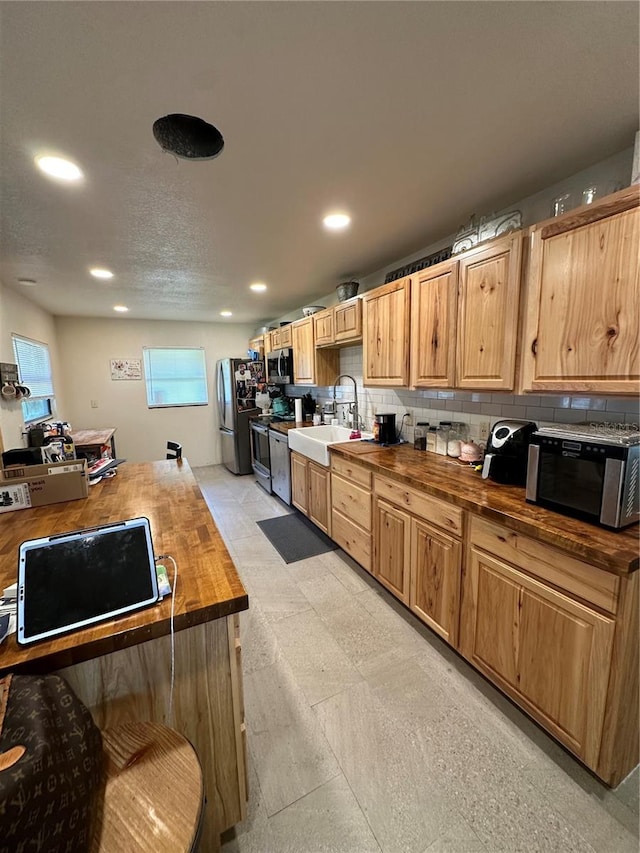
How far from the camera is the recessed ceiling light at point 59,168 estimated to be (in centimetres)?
139

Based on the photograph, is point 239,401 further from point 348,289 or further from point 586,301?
point 586,301

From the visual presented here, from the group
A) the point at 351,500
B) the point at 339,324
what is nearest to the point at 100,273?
the point at 339,324

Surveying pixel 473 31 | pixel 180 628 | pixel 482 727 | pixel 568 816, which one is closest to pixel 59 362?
pixel 180 628

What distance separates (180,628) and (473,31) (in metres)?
1.78

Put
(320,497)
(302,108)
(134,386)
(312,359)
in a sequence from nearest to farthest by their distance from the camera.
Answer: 1. (302,108)
2. (320,497)
3. (312,359)
4. (134,386)

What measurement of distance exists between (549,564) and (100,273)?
3.64 meters

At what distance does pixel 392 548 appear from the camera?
2115mm

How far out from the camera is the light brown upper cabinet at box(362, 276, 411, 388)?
7.53 feet

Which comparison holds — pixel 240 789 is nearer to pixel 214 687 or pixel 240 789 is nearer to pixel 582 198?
pixel 214 687

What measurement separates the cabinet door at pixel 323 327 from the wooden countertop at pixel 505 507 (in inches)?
51.8

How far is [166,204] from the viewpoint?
69.7 inches

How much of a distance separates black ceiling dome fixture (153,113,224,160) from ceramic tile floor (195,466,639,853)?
2.41 m

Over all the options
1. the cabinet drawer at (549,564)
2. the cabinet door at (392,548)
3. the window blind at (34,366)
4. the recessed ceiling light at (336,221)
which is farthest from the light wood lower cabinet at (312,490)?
the window blind at (34,366)

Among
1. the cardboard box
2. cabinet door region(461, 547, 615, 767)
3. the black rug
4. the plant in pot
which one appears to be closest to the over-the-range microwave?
cabinet door region(461, 547, 615, 767)
